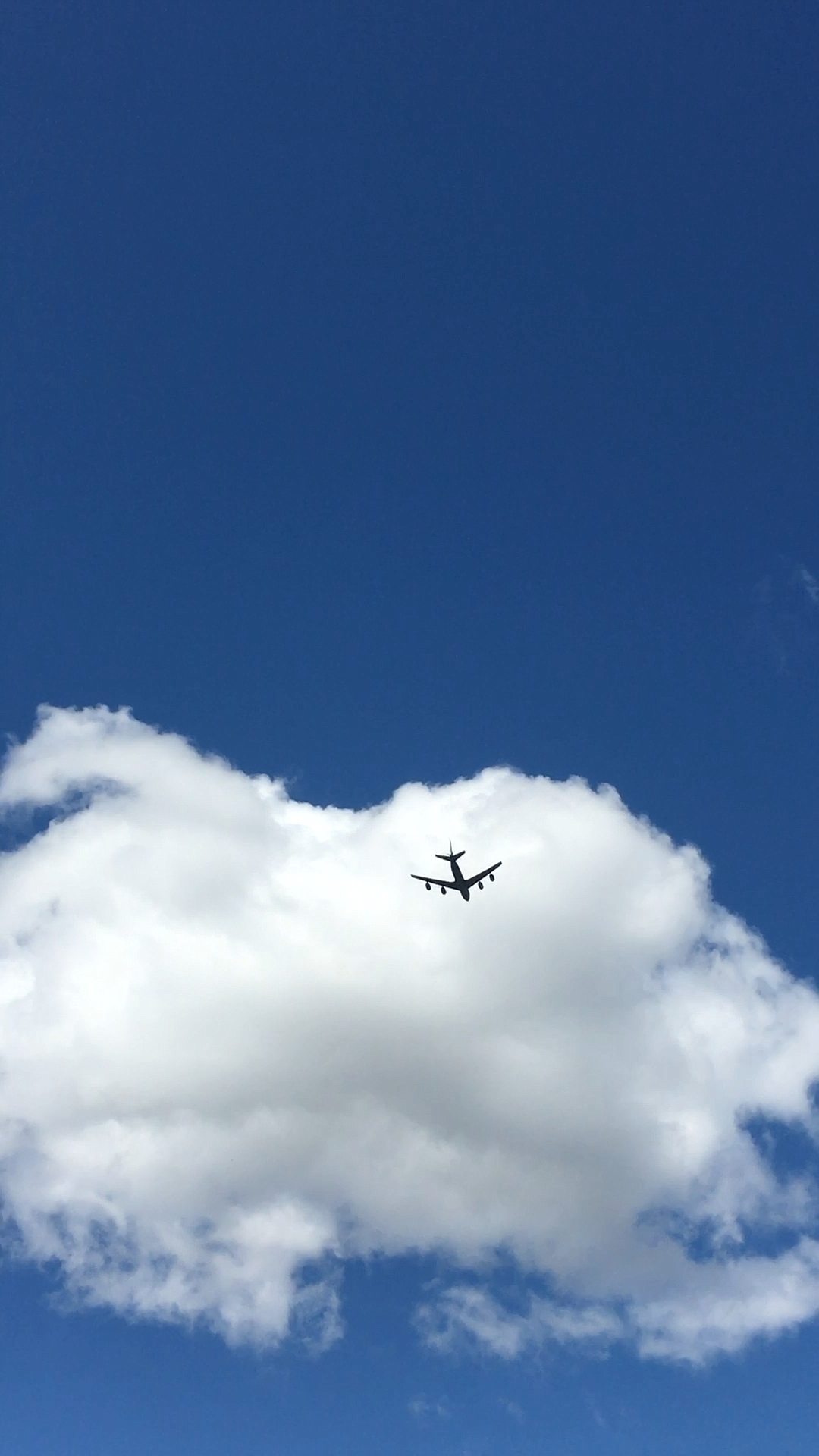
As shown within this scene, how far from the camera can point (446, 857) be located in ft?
474
